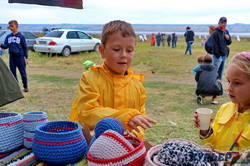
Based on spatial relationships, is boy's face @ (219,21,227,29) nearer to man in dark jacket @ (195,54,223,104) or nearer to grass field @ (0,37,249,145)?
man in dark jacket @ (195,54,223,104)

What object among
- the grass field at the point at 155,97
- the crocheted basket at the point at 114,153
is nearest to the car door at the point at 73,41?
the grass field at the point at 155,97

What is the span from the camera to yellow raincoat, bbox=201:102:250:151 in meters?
1.78

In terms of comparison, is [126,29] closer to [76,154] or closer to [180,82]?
[76,154]

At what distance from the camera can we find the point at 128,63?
6.35ft

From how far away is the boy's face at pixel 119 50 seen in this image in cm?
189

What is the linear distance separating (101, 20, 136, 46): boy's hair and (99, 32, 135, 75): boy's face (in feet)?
0.08

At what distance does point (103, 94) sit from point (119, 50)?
34 centimetres

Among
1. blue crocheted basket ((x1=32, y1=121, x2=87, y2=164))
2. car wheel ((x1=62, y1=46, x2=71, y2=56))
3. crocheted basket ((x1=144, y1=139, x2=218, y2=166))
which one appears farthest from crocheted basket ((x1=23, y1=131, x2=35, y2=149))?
car wheel ((x1=62, y1=46, x2=71, y2=56))

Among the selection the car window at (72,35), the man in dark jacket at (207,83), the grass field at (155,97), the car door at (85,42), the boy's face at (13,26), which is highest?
the boy's face at (13,26)

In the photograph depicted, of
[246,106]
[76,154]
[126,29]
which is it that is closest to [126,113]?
[76,154]

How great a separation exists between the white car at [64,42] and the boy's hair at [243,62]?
43.7 ft

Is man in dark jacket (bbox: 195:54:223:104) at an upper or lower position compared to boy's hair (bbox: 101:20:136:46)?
lower

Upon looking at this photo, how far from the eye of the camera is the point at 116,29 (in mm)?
1919

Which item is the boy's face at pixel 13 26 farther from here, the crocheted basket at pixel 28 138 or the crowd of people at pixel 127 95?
the crocheted basket at pixel 28 138
